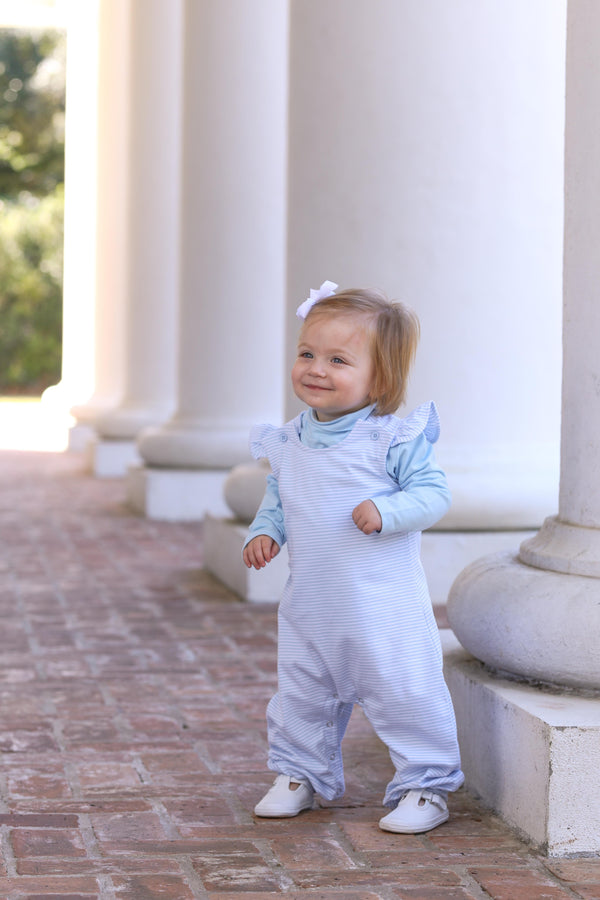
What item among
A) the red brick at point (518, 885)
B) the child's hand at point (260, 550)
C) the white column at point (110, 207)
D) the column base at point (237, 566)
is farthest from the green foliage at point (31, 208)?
the red brick at point (518, 885)

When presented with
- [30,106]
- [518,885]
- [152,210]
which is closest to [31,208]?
[30,106]

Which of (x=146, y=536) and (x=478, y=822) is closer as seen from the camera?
(x=478, y=822)

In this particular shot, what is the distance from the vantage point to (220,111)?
1190cm

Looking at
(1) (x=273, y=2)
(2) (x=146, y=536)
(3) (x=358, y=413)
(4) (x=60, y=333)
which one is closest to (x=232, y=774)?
(3) (x=358, y=413)

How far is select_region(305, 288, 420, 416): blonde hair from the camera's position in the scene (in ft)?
14.5

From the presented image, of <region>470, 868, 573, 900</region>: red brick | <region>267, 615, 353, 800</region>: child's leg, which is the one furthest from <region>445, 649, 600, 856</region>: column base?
<region>267, 615, 353, 800</region>: child's leg

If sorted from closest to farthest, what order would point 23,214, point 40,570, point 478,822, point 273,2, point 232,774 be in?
1. point 478,822
2. point 232,774
3. point 40,570
4. point 273,2
5. point 23,214

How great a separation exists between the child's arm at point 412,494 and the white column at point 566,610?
0.59 meters

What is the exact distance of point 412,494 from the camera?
14.0 ft

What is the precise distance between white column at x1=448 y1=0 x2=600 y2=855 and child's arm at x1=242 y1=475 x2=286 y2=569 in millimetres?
793

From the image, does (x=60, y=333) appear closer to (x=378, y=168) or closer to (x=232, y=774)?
(x=378, y=168)

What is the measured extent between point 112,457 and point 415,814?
14.2 metres

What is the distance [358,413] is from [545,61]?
14.3ft

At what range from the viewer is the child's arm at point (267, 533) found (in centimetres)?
451
